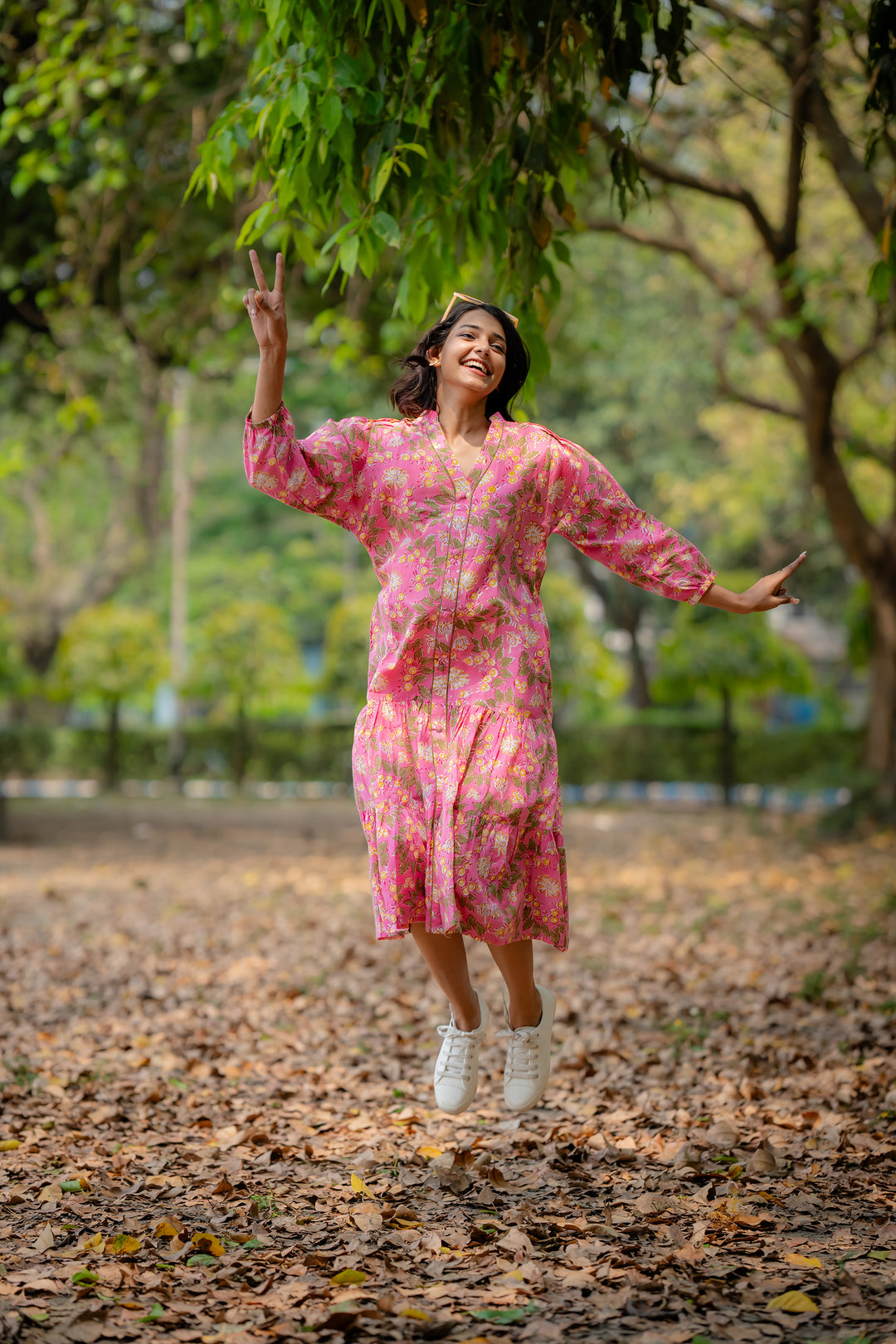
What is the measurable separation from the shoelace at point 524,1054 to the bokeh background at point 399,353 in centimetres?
223

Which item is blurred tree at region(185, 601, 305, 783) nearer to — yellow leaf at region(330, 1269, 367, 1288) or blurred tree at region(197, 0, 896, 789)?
blurred tree at region(197, 0, 896, 789)

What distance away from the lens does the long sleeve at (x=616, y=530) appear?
3.75 metres

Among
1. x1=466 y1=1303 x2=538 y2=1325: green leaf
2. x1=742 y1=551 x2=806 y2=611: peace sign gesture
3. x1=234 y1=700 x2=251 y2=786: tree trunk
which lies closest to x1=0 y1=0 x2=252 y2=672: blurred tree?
x1=742 y1=551 x2=806 y2=611: peace sign gesture

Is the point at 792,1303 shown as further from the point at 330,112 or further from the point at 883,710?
the point at 883,710

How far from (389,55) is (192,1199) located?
345 centimetres

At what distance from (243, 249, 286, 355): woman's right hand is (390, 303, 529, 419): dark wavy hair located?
0.53 meters

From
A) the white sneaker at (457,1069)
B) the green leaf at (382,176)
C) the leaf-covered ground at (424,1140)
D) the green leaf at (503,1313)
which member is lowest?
the leaf-covered ground at (424,1140)

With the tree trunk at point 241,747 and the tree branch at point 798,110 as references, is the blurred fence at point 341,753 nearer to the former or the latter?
the tree trunk at point 241,747

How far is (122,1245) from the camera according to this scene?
3.16 metres

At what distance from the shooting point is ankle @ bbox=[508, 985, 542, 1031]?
3.88 meters

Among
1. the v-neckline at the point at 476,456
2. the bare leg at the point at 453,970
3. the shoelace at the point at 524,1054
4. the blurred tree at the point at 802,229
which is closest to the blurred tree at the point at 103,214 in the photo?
the v-neckline at the point at 476,456

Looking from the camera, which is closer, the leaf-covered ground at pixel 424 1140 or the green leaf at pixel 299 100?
the leaf-covered ground at pixel 424 1140

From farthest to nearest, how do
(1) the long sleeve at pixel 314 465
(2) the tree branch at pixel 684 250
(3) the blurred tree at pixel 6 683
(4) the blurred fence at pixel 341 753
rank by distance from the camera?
(4) the blurred fence at pixel 341 753, (3) the blurred tree at pixel 6 683, (2) the tree branch at pixel 684 250, (1) the long sleeve at pixel 314 465

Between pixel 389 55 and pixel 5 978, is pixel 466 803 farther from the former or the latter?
pixel 5 978
